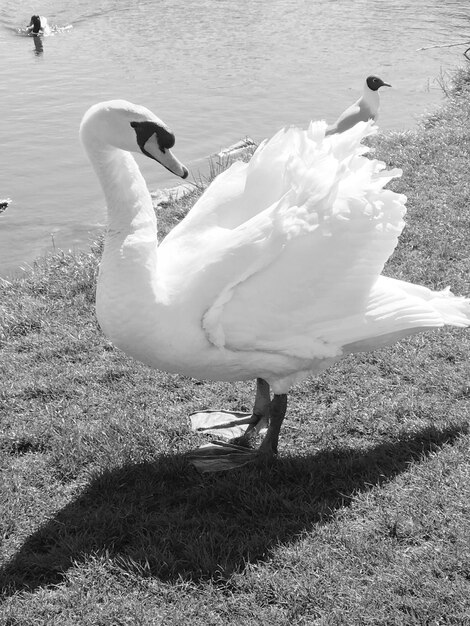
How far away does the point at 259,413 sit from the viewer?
4664 millimetres

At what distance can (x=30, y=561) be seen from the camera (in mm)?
3543

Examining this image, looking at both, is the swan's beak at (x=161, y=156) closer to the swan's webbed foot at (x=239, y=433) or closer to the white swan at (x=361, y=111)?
the swan's webbed foot at (x=239, y=433)

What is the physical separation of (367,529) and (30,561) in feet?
4.99

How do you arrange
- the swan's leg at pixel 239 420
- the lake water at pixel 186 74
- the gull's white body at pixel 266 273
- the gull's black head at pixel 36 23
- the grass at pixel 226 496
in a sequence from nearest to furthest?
the grass at pixel 226 496 → the gull's white body at pixel 266 273 → the swan's leg at pixel 239 420 → the lake water at pixel 186 74 → the gull's black head at pixel 36 23

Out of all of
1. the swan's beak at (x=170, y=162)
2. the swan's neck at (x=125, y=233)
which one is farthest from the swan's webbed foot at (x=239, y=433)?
the swan's beak at (x=170, y=162)

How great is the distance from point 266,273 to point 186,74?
11492mm

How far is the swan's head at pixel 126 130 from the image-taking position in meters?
3.81

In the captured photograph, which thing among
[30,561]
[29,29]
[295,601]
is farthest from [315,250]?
[29,29]

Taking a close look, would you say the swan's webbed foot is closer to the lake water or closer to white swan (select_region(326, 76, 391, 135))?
the lake water

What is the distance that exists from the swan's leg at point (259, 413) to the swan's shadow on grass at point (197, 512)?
1.47ft

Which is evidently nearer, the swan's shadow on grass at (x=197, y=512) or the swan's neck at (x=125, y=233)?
the swan's shadow on grass at (x=197, y=512)

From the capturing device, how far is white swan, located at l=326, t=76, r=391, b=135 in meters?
9.39

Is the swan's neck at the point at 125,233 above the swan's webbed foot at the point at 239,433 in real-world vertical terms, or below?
above

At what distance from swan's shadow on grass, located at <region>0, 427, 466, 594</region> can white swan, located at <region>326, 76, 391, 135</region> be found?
19.1 ft
